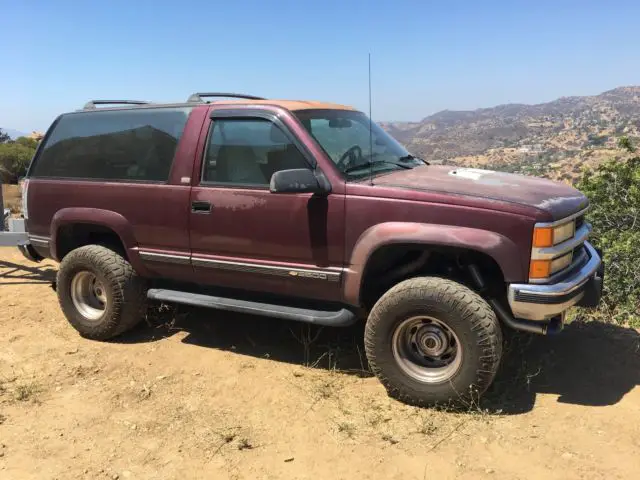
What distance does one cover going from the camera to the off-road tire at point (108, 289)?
4.80 meters

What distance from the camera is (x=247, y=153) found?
4.24m

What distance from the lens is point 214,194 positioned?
13.9 feet

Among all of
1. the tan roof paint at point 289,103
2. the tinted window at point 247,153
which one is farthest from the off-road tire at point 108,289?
the tan roof paint at point 289,103

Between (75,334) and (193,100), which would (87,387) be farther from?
(193,100)

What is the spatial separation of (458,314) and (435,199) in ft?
2.42

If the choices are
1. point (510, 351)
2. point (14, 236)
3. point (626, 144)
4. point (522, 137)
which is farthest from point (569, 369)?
point (522, 137)

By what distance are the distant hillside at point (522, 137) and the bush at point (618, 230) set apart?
1.44m

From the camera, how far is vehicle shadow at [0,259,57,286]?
696 cm

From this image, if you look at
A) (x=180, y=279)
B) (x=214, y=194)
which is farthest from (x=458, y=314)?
(x=180, y=279)

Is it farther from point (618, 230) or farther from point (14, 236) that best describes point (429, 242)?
point (14, 236)

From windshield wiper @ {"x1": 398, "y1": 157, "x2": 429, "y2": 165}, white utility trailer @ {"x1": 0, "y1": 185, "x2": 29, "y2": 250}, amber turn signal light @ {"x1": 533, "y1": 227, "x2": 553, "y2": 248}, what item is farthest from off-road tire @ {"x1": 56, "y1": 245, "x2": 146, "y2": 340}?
Result: amber turn signal light @ {"x1": 533, "y1": 227, "x2": 553, "y2": 248}

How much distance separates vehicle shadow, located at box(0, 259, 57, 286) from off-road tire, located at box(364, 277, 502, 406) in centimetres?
491

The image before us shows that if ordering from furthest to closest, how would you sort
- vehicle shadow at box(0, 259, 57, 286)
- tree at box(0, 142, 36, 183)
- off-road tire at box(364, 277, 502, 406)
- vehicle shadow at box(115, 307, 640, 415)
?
1. tree at box(0, 142, 36, 183)
2. vehicle shadow at box(0, 259, 57, 286)
3. vehicle shadow at box(115, 307, 640, 415)
4. off-road tire at box(364, 277, 502, 406)

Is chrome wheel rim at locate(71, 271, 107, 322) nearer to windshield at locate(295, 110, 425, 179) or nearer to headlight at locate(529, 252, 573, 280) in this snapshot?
windshield at locate(295, 110, 425, 179)
